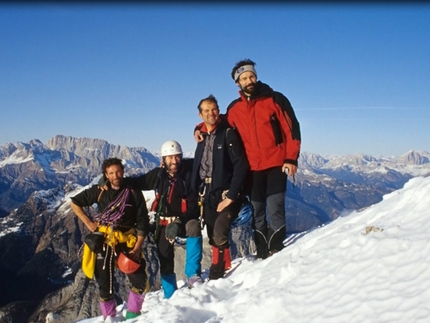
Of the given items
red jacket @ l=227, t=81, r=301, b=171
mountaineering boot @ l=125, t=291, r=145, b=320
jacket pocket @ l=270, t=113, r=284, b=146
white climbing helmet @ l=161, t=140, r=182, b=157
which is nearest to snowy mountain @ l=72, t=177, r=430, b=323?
mountaineering boot @ l=125, t=291, r=145, b=320

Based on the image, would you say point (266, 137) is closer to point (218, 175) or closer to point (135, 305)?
point (218, 175)

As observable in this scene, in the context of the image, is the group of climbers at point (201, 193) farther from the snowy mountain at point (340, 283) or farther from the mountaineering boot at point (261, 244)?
the snowy mountain at point (340, 283)

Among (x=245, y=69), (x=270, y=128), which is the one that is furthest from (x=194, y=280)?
(x=245, y=69)

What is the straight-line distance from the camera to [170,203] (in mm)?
9367

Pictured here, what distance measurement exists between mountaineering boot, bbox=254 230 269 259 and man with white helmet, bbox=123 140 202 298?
1736 mm

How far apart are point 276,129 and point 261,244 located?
3114 mm

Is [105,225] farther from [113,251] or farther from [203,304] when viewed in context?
[203,304]

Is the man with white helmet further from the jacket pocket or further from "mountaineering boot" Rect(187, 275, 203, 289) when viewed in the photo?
the jacket pocket

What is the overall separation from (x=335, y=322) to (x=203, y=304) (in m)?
3.01

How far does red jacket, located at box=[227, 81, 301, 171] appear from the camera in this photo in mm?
9055

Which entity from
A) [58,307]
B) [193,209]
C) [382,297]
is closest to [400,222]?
[382,297]

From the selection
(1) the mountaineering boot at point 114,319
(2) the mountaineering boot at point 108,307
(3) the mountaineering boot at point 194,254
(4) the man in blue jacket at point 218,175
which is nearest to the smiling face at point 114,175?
(4) the man in blue jacket at point 218,175

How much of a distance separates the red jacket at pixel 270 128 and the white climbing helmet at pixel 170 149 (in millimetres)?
1784

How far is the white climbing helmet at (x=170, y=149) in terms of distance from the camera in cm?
930
